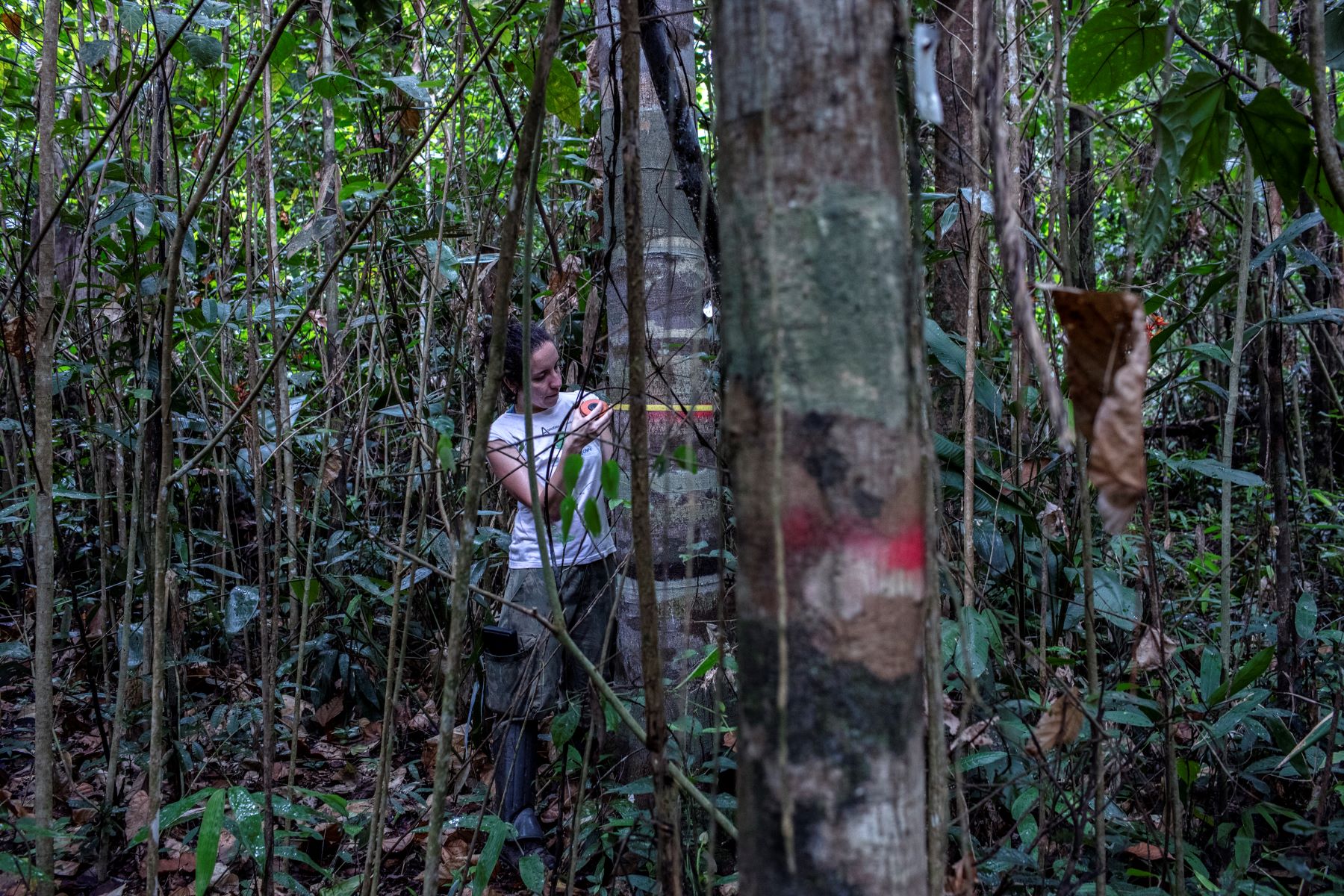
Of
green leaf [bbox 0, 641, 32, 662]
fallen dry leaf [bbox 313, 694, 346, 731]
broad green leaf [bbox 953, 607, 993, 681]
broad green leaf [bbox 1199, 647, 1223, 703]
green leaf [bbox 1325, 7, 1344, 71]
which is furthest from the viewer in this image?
fallen dry leaf [bbox 313, 694, 346, 731]

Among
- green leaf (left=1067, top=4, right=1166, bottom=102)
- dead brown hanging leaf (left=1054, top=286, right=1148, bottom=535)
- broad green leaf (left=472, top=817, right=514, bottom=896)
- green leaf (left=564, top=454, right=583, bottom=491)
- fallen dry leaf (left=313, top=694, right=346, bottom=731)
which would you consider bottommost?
fallen dry leaf (left=313, top=694, right=346, bottom=731)

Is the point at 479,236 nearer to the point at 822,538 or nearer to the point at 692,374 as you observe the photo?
the point at 692,374

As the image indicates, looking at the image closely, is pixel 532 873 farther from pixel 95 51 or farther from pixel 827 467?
pixel 95 51

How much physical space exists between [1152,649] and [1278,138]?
87 centimetres

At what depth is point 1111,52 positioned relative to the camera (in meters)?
1.53

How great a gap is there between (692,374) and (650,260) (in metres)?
0.32

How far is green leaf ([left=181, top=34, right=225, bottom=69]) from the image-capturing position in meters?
1.98

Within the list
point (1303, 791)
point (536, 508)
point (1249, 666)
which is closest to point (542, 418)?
point (536, 508)

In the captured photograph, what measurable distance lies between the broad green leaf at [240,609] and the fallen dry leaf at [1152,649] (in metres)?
2.02

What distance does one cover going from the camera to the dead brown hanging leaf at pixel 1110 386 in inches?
Answer: 29.8

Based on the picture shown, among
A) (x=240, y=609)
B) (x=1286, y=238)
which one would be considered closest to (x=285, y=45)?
(x=240, y=609)

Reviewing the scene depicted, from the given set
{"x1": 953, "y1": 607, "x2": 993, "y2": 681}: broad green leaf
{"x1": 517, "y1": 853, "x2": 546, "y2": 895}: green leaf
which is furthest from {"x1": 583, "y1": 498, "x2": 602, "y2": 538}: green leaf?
{"x1": 517, "y1": 853, "x2": 546, "y2": 895}: green leaf

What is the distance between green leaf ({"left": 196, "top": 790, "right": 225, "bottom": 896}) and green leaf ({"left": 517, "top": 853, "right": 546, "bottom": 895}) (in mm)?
587

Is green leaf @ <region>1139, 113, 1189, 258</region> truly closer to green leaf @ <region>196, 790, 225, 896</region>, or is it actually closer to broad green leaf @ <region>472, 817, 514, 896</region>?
broad green leaf @ <region>472, 817, 514, 896</region>
